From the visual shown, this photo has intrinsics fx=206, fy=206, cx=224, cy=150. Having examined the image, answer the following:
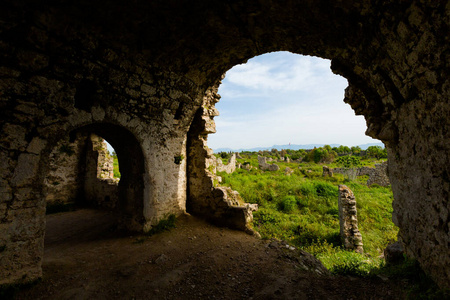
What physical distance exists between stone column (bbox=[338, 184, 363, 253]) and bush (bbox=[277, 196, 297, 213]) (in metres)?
2.22

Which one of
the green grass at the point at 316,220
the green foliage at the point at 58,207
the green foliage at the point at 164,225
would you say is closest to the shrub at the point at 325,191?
the green grass at the point at 316,220

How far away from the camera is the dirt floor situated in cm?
320

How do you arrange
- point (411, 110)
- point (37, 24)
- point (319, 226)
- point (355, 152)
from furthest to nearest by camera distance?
point (355, 152) < point (319, 226) < point (37, 24) < point (411, 110)

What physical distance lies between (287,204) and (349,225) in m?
2.70

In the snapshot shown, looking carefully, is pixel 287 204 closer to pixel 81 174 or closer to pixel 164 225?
pixel 164 225

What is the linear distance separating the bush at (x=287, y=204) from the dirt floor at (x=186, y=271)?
4.22 metres

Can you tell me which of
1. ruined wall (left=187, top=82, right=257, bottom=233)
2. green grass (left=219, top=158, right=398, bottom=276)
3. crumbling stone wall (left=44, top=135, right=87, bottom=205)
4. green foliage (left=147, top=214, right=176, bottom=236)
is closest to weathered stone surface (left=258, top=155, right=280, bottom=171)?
green grass (left=219, top=158, right=398, bottom=276)

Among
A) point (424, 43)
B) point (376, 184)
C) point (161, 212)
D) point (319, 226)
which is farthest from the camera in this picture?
point (376, 184)

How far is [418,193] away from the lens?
2771mm

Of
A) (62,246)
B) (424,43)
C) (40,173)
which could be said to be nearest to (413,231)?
(424,43)

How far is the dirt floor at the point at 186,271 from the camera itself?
126 inches

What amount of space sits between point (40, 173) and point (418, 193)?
5.71 m

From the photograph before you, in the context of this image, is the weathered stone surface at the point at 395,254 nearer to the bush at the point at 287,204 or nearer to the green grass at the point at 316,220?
the green grass at the point at 316,220

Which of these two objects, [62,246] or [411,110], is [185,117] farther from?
[411,110]
